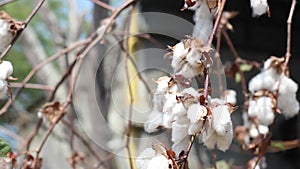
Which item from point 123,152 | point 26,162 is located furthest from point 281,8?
point 26,162

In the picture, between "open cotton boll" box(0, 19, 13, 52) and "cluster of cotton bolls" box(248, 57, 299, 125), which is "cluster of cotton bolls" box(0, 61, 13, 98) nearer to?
"open cotton boll" box(0, 19, 13, 52)

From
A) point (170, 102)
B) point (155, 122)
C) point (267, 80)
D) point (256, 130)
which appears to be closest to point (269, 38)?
point (256, 130)

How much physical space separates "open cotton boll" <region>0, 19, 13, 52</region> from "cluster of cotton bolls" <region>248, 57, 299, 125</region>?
32 centimetres

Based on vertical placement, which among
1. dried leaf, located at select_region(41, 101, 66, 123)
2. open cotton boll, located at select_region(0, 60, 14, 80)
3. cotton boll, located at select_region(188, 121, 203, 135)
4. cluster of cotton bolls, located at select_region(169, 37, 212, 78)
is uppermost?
dried leaf, located at select_region(41, 101, 66, 123)

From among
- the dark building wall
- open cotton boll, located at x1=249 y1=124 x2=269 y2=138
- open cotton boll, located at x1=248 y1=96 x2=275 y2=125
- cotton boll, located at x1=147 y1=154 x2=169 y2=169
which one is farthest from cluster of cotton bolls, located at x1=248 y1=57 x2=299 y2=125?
the dark building wall

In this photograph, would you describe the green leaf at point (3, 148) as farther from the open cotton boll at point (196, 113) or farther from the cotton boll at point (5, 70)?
the open cotton boll at point (196, 113)

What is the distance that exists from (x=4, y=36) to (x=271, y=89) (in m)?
0.34

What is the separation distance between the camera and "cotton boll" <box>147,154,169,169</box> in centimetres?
41

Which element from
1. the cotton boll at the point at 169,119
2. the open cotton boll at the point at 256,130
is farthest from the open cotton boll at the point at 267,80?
the cotton boll at the point at 169,119

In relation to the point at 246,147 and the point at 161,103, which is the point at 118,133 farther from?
the point at 161,103

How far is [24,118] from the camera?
176 cm

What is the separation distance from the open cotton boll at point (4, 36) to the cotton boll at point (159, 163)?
22cm

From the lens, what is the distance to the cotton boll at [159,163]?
0.41 m

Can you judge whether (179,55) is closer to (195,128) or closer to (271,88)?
(195,128)
